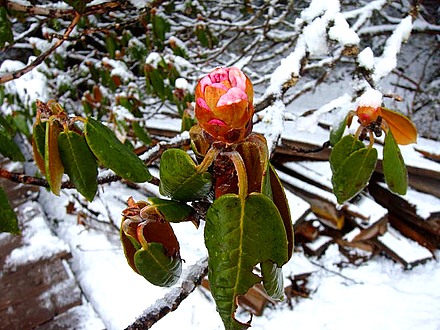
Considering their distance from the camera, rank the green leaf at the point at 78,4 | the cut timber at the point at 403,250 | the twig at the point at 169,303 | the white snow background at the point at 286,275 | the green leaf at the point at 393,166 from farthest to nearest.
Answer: the cut timber at the point at 403,250
the white snow background at the point at 286,275
the green leaf at the point at 78,4
the green leaf at the point at 393,166
the twig at the point at 169,303

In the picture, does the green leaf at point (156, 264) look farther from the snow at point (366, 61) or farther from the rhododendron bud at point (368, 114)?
the snow at point (366, 61)

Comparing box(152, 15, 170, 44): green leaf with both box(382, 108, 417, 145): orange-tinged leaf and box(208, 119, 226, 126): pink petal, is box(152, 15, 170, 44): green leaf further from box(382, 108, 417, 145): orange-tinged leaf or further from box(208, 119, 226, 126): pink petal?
box(208, 119, 226, 126): pink petal

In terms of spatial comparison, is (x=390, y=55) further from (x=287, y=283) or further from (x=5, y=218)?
(x=287, y=283)

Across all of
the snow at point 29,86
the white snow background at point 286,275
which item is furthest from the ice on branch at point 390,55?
the snow at point 29,86

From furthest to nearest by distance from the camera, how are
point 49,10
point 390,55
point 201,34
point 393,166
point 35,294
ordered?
point 201,34
point 35,294
point 49,10
point 390,55
point 393,166

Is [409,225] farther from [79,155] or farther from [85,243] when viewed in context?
[79,155]

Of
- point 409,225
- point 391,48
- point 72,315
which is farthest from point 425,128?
point 72,315

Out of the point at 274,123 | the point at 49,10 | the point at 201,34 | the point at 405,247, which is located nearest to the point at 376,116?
the point at 274,123
